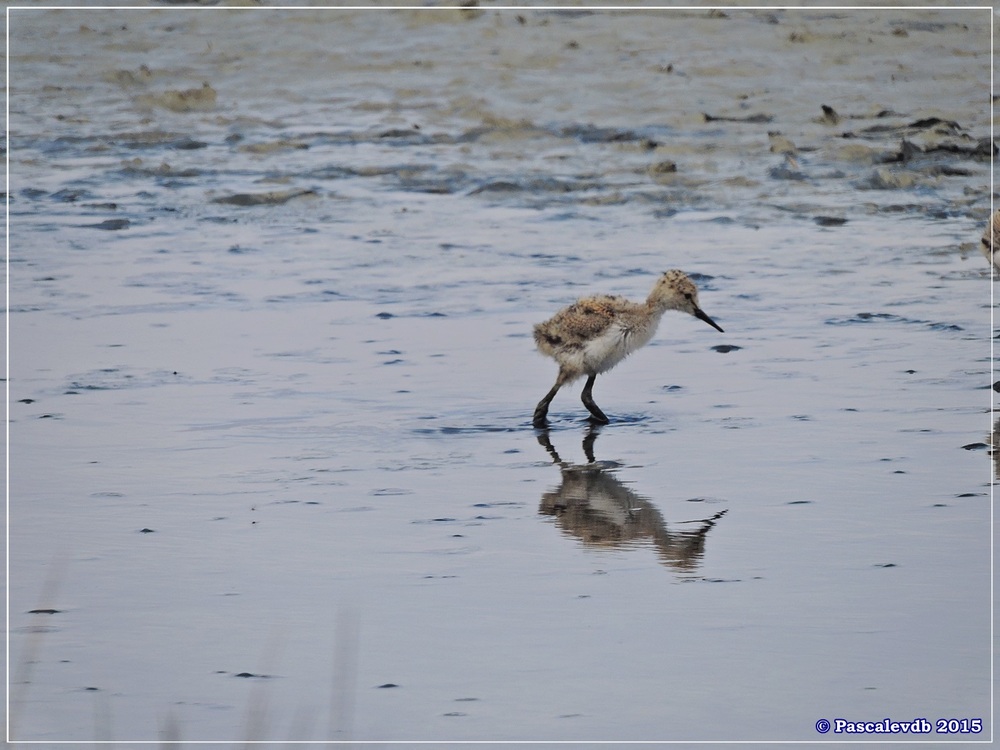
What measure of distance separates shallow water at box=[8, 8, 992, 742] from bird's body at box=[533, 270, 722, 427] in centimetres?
23

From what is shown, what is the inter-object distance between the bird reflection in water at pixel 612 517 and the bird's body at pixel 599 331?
993 millimetres

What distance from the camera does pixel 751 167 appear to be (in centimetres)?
1681

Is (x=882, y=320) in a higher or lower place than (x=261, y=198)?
lower

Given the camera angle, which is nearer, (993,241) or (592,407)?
(592,407)

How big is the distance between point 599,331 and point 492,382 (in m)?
0.85

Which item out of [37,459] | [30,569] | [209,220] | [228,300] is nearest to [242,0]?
[209,220]

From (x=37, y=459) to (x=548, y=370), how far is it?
3.13 meters

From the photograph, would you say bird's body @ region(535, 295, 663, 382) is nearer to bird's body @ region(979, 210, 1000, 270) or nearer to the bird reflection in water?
the bird reflection in water

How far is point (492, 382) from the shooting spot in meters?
9.94

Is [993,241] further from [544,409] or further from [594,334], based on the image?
[544,409]

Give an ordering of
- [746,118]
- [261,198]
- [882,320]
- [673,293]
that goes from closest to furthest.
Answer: [673,293], [882,320], [261,198], [746,118]

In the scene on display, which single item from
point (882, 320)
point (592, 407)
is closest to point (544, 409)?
point (592, 407)

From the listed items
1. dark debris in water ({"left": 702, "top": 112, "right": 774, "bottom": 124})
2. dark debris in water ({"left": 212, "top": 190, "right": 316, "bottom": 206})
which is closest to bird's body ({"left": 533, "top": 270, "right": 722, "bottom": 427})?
dark debris in water ({"left": 212, "top": 190, "right": 316, "bottom": 206})

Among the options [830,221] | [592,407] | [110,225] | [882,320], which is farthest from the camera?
[110,225]
